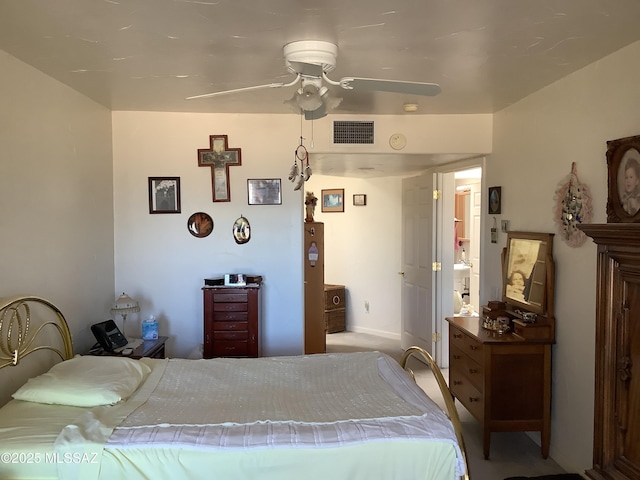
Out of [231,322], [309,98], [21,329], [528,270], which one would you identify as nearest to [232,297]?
[231,322]

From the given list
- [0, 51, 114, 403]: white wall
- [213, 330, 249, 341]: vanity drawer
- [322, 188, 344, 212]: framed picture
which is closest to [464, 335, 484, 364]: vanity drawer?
[213, 330, 249, 341]: vanity drawer

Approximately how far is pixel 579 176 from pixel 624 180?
0.45 m

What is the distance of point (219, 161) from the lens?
→ 392cm

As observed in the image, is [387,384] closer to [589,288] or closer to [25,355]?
[589,288]

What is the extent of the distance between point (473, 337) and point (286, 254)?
157 cm

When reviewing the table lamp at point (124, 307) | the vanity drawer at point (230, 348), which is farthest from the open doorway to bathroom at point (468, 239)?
the table lamp at point (124, 307)

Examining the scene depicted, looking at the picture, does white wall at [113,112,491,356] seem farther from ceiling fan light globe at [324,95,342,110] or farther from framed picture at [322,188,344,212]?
framed picture at [322,188,344,212]

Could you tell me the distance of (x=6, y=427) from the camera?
6.36 feet

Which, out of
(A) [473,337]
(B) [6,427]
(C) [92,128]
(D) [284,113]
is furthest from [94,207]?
(A) [473,337]

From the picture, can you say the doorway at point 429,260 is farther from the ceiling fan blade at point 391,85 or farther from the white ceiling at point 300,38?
the ceiling fan blade at point 391,85

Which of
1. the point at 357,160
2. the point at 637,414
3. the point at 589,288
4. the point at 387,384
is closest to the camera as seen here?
the point at 637,414

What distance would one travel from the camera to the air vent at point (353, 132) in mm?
3945

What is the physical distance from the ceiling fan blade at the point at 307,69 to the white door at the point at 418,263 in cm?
300

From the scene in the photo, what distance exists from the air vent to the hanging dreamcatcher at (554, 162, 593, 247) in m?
1.50
